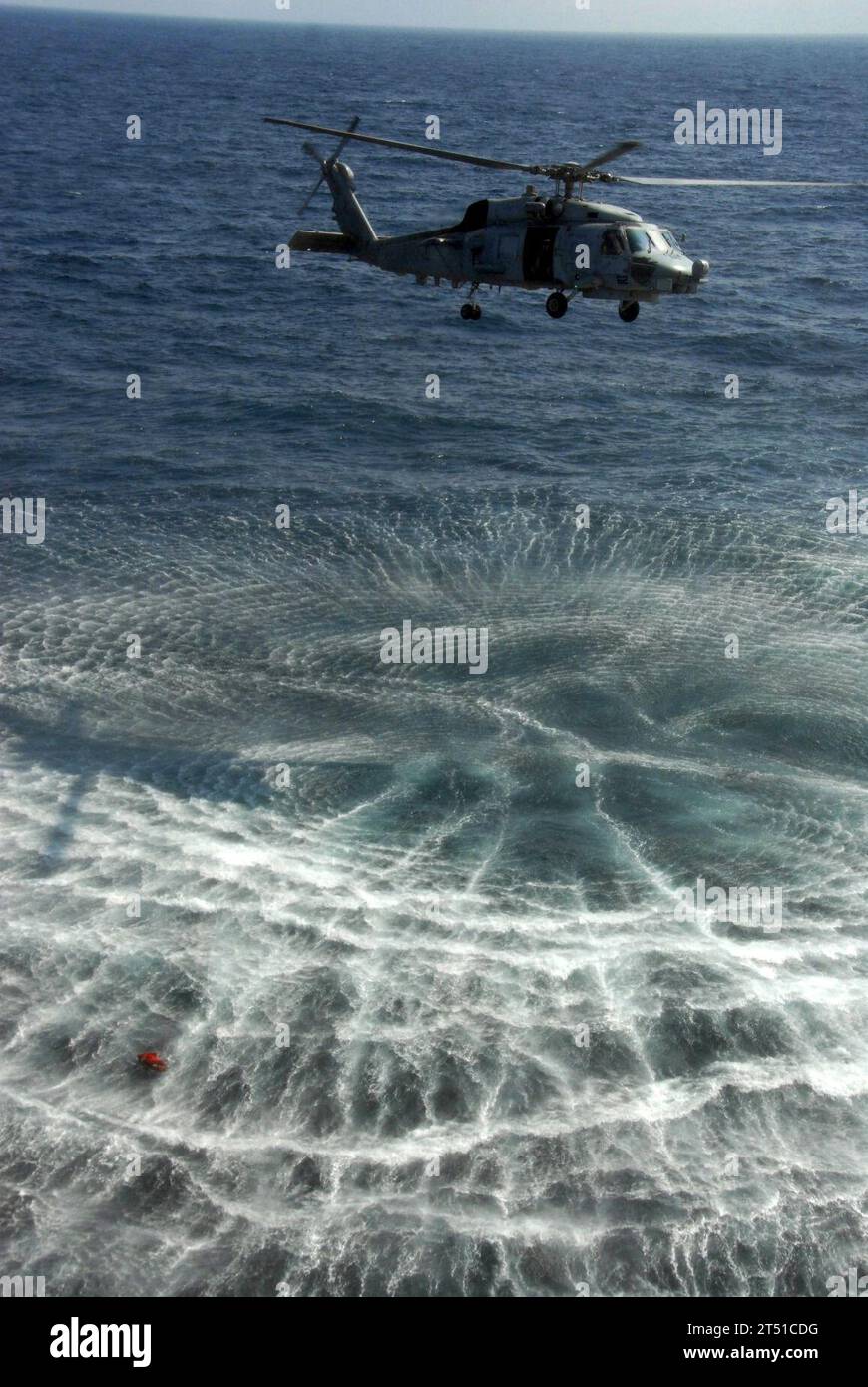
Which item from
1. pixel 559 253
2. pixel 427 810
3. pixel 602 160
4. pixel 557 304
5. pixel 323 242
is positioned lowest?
pixel 427 810

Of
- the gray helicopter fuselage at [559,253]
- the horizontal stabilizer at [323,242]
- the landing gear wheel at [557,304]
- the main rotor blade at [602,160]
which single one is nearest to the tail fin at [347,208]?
the horizontal stabilizer at [323,242]

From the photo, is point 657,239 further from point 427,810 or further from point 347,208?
point 427,810

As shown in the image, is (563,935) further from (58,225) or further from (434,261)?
(58,225)

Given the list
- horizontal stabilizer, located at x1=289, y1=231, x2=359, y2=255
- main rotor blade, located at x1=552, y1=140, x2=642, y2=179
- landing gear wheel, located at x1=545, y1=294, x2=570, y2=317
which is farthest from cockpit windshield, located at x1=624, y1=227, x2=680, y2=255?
horizontal stabilizer, located at x1=289, y1=231, x2=359, y2=255

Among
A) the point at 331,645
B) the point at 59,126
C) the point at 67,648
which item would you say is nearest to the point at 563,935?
the point at 331,645

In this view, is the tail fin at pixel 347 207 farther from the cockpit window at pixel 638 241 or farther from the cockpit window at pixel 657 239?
the cockpit window at pixel 657 239

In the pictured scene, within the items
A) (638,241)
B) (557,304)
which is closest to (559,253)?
(557,304)
